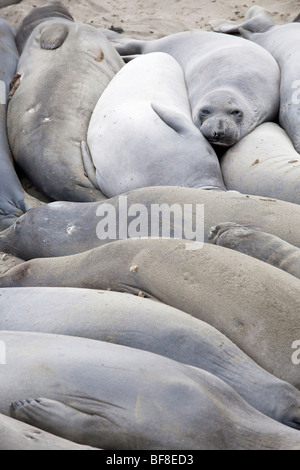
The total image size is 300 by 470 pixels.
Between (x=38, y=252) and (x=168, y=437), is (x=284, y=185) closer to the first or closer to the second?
(x=38, y=252)

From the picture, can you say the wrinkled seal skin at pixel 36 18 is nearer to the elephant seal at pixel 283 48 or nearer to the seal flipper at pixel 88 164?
the elephant seal at pixel 283 48

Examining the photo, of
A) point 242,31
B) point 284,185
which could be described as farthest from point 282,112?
point 242,31

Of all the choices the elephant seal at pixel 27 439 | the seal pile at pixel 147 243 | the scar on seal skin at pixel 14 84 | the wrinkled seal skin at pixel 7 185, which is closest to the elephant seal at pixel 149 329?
the seal pile at pixel 147 243

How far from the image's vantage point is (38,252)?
3996 mm

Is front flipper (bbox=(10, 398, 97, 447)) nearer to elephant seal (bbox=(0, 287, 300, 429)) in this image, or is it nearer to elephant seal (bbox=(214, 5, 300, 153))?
elephant seal (bbox=(0, 287, 300, 429))

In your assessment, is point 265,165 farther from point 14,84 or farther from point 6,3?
point 6,3

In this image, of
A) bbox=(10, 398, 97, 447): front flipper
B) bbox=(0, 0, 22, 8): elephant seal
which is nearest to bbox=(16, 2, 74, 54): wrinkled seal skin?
bbox=(0, 0, 22, 8): elephant seal

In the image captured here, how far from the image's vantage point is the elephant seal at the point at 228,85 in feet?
16.2

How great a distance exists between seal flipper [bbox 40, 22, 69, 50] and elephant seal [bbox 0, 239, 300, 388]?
2.70 m

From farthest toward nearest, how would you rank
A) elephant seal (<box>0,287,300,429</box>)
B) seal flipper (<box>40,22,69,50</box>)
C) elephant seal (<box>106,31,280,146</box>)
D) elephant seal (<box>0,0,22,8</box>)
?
elephant seal (<box>0,0,22,8</box>) < seal flipper (<box>40,22,69,50</box>) < elephant seal (<box>106,31,280,146</box>) < elephant seal (<box>0,287,300,429</box>)

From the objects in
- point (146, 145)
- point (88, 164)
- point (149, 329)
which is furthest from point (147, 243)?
point (88, 164)

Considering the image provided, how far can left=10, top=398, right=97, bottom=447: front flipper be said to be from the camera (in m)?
2.33

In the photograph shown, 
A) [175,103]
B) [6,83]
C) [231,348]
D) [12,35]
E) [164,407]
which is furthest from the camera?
[12,35]
